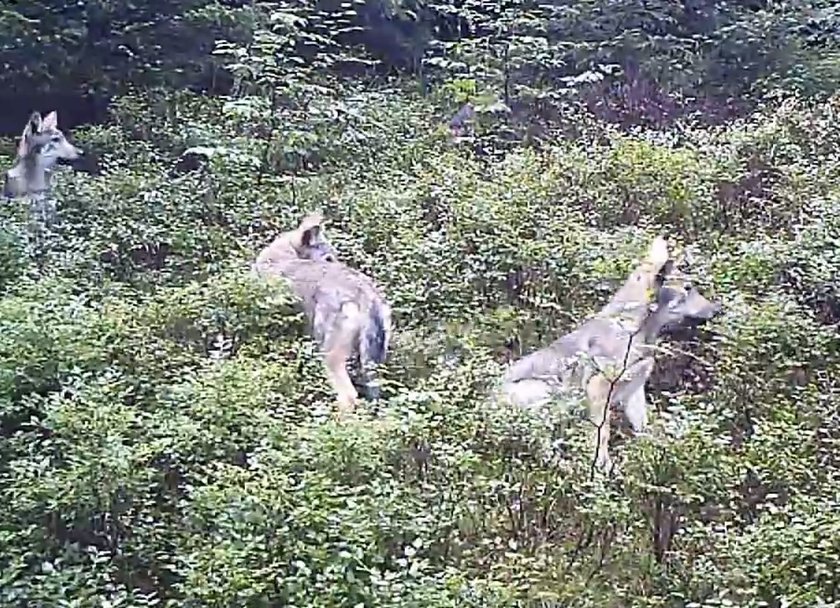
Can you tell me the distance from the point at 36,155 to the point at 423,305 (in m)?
4.93

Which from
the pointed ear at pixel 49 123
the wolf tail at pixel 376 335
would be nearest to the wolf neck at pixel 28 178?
the pointed ear at pixel 49 123

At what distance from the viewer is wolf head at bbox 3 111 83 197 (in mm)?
11055

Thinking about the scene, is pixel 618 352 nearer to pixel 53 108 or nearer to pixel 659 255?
pixel 659 255

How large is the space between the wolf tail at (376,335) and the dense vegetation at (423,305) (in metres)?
0.15

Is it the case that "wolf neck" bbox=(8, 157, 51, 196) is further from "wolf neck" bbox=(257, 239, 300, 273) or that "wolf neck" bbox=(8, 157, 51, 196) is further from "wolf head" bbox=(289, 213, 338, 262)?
"wolf head" bbox=(289, 213, 338, 262)

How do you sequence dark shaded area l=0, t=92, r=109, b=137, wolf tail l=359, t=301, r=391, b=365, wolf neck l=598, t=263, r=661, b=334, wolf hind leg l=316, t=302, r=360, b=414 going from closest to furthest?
wolf hind leg l=316, t=302, r=360, b=414 < wolf neck l=598, t=263, r=661, b=334 < wolf tail l=359, t=301, r=391, b=365 < dark shaded area l=0, t=92, r=109, b=137

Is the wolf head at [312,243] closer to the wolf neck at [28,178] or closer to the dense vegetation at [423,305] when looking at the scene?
the dense vegetation at [423,305]

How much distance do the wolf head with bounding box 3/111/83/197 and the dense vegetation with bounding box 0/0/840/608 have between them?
24 cm

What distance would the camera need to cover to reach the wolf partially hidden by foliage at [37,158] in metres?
11.0

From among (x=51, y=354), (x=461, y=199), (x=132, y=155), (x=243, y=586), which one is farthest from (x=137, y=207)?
(x=243, y=586)

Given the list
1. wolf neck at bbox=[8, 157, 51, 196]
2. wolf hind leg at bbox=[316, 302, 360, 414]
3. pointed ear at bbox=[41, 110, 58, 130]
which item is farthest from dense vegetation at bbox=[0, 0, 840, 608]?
pointed ear at bbox=[41, 110, 58, 130]

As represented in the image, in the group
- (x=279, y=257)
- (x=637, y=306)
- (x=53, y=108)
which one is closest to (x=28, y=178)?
(x=53, y=108)

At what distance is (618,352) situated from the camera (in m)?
7.01

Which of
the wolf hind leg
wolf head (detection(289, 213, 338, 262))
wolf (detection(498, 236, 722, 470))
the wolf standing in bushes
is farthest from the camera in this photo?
the wolf standing in bushes
